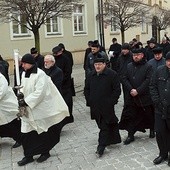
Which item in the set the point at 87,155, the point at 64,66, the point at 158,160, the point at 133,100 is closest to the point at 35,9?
the point at 64,66

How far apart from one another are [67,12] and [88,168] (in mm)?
10388

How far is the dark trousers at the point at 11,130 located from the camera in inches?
277

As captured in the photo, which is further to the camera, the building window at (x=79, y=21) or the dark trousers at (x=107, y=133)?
the building window at (x=79, y=21)

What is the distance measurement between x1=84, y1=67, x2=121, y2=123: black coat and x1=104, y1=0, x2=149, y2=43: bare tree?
1682 centimetres

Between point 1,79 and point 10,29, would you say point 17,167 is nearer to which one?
point 1,79

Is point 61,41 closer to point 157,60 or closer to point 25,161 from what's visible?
point 157,60

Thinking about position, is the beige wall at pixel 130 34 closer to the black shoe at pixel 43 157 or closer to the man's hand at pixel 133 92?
the man's hand at pixel 133 92

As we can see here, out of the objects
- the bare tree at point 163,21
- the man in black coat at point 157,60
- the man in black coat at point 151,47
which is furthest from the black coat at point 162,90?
the bare tree at point 163,21

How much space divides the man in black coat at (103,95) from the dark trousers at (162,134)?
918 millimetres

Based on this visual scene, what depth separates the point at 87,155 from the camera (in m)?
6.26

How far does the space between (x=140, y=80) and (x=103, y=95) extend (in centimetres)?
95

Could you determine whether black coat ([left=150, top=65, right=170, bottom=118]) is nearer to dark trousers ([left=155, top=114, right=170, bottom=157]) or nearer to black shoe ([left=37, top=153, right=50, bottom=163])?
dark trousers ([left=155, top=114, right=170, bottom=157])

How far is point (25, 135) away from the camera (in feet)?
19.8

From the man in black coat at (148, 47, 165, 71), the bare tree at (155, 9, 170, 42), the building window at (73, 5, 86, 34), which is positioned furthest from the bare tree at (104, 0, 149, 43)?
the man in black coat at (148, 47, 165, 71)
